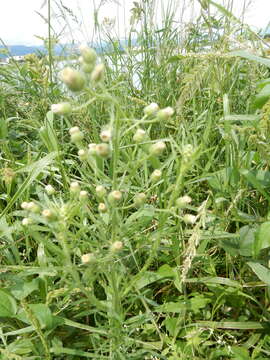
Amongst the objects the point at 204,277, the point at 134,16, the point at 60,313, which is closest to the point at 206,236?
the point at 204,277

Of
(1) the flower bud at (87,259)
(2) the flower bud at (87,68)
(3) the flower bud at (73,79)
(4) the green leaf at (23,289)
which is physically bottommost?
(4) the green leaf at (23,289)

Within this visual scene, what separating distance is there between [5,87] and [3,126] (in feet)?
2.65

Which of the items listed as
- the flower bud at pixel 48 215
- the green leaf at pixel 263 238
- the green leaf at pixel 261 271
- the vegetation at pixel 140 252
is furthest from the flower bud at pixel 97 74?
the green leaf at pixel 261 271

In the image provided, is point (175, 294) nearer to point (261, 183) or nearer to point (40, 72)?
point (261, 183)

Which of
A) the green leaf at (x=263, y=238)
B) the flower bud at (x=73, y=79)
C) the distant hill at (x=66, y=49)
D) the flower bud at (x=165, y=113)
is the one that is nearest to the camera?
the flower bud at (x=73, y=79)

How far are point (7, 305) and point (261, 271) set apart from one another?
70cm

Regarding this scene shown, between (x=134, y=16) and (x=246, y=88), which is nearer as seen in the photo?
(x=246, y=88)

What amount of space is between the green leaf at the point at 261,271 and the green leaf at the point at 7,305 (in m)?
0.67

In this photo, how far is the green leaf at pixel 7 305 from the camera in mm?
1051

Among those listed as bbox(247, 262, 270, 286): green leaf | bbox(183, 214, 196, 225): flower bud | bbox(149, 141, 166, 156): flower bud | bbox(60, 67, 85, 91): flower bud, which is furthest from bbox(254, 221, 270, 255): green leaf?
bbox(60, 67, 85, 91): flower bud

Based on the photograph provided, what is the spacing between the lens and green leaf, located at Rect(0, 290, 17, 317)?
3.45 feet

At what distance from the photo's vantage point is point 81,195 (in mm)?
904

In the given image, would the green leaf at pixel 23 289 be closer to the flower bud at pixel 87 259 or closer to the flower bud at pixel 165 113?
the flower bud at pixel 87 259

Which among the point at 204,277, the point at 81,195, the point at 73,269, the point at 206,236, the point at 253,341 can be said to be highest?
the point at 81,195
